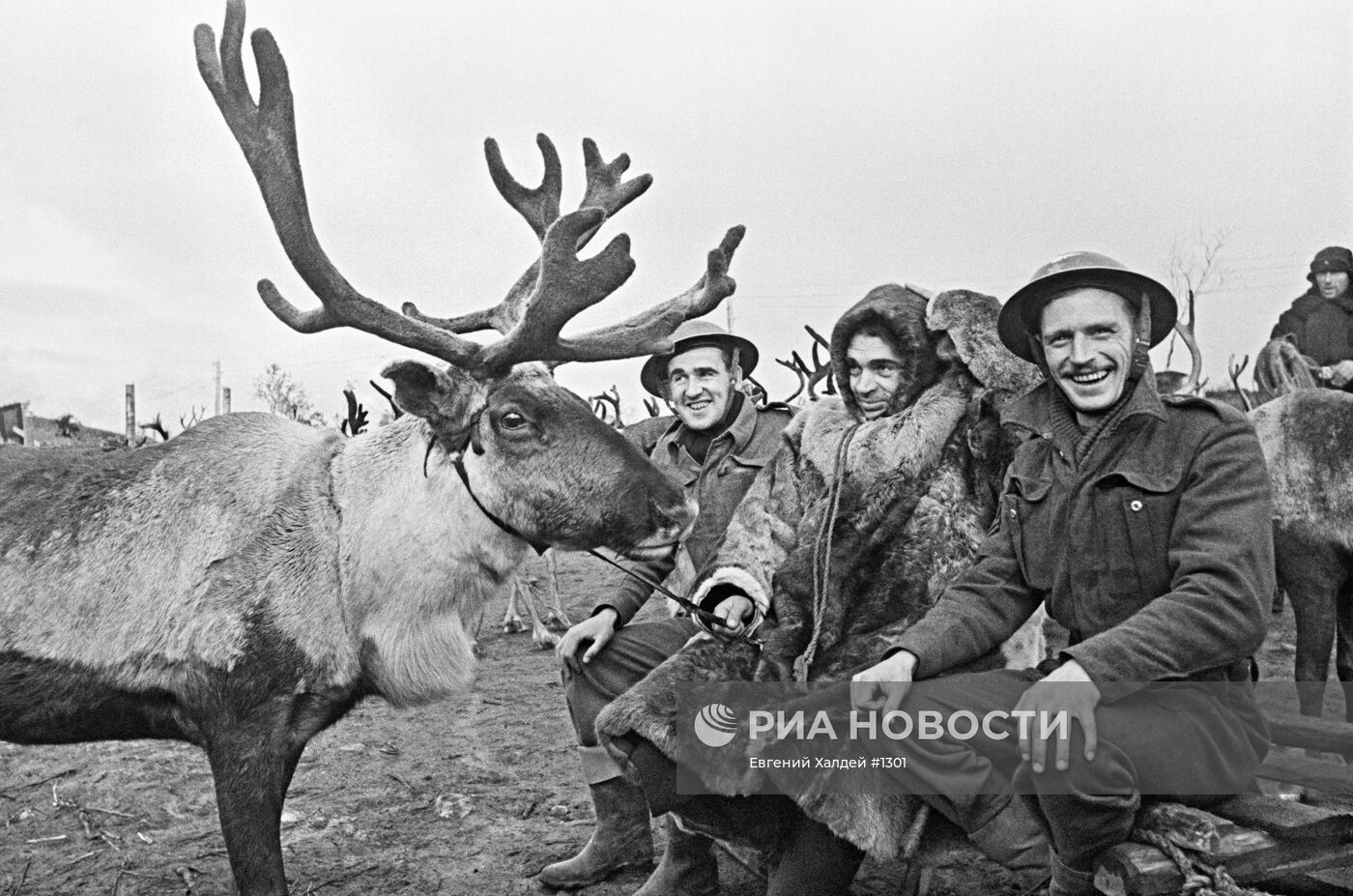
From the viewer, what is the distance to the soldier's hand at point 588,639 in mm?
3369

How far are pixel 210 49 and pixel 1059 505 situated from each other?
322 centimetres

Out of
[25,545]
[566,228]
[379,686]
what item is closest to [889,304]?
[566,228]

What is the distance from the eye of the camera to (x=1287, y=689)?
5.79 meters

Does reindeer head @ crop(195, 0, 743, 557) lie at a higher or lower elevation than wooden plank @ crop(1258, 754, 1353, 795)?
higher

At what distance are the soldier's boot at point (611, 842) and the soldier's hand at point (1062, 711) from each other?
1.99m

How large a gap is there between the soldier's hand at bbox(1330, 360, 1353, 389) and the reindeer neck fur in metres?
6.39

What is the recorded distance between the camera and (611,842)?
3.48 meters

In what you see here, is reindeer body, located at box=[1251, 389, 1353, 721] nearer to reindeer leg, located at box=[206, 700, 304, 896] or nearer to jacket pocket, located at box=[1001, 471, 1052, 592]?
jacket pocket, located at box=[1001, 471, 1052, 592]

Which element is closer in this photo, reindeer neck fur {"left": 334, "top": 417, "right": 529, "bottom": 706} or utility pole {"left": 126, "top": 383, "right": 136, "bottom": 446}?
reindeer neck fur {"left": 334, "top": 417, "right": 529, "bottom": 706}

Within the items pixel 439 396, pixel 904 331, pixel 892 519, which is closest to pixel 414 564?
pixel 439 396

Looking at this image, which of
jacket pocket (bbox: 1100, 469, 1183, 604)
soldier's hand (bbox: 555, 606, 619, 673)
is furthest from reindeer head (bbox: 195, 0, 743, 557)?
jacket pocket (bbox: 1100, 469, 1183, 604)

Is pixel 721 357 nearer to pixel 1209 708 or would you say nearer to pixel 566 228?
pixel 566 228

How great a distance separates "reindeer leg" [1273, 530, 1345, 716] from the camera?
4953mm

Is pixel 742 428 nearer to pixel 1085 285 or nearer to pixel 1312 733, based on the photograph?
pixel 1085 285
